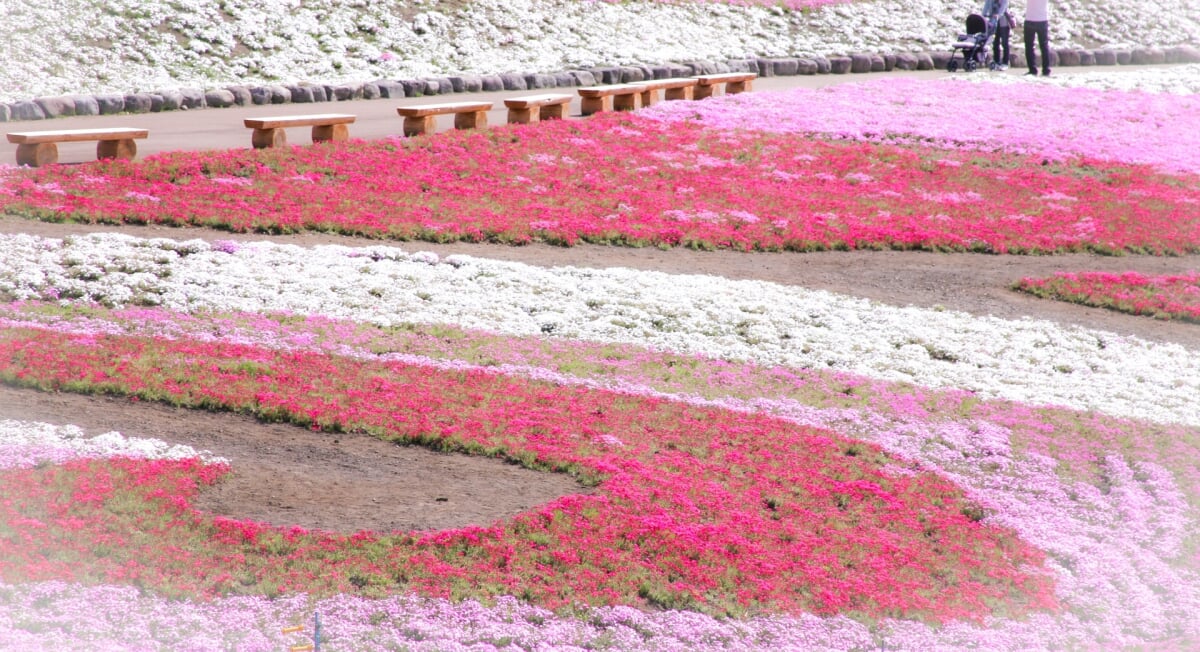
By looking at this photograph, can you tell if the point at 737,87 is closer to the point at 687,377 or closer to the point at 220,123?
the point at 220,123

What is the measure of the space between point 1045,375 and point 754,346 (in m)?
3.05

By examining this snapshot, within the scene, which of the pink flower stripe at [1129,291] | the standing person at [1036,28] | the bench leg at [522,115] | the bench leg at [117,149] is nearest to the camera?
the pink flower stripe at [1129,291]

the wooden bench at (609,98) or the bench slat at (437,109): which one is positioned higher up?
the bench slat at (437,109)

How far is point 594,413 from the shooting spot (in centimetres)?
1066

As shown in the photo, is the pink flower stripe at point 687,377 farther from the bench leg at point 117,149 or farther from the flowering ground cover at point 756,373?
the bench leg at point 117,149

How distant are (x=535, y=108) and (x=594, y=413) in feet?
44.7

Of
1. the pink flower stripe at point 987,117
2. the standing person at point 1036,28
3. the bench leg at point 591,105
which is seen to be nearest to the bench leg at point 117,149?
the bench leg at point 591,105

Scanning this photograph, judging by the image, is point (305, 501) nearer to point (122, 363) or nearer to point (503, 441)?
point (503, 441)

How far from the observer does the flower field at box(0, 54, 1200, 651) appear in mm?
7496

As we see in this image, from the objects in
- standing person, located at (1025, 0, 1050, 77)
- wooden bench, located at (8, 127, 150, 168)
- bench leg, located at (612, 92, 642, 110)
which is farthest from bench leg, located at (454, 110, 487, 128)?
standing person, located at (1025, 0, 1050, 77)

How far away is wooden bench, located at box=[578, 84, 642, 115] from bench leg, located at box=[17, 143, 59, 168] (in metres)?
10.5

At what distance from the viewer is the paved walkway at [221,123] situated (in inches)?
763

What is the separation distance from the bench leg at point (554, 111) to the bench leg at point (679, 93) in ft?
15.0

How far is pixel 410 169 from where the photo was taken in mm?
18922
